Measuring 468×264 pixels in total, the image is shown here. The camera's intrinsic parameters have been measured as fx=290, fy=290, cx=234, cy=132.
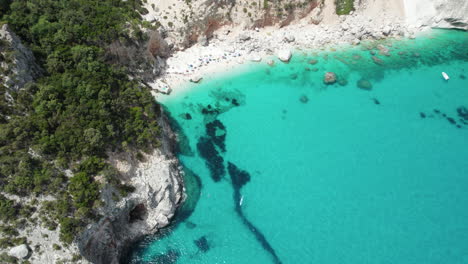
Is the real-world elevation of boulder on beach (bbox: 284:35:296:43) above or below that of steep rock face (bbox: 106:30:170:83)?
below

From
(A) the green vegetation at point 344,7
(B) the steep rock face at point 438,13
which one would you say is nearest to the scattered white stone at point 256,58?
(A) the green vegetation at point 344,7

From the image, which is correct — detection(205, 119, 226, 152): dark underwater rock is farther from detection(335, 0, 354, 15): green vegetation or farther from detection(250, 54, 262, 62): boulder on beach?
detection(335, 0, 354, 15): green vegetation

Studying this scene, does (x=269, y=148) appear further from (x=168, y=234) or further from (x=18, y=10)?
(x=18, y=10)

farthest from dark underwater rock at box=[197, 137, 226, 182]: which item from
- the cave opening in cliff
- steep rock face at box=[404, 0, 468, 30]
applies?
steep rock face at box=[404, 0, 468, 30]

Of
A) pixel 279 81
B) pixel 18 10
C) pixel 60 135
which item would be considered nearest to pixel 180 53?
pixel 279 81

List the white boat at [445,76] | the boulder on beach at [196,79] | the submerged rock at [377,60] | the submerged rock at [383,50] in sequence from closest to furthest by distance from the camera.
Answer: the boulder on beach at [196,79]
the white boat at [445,76]
the submerged rock at [377,60]
the submerged rock at [383,50]

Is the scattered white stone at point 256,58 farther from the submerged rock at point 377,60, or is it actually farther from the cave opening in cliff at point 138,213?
the cave opening in cliff at point 138,213

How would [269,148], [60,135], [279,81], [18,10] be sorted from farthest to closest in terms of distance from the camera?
[279,81]
[269,148]
[18,10]
[60,135]
